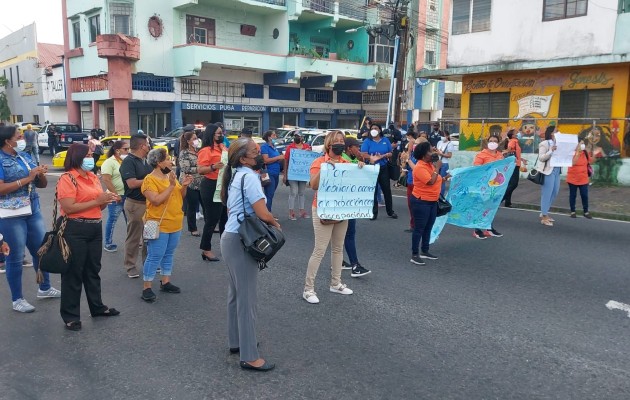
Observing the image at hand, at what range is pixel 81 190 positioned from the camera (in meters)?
4.47

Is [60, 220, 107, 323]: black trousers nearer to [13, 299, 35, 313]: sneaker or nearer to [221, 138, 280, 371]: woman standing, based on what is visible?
[13, 299, 35, 313]: sneaker

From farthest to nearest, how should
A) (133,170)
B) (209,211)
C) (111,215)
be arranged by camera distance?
(111,215) → (209,211) → (133,170)

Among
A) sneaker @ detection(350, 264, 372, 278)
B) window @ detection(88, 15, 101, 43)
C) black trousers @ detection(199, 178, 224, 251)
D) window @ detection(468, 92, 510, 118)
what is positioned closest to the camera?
sneaker @ detection(350, 264, 372, 278)

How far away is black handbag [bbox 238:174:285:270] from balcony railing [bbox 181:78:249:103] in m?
25.8

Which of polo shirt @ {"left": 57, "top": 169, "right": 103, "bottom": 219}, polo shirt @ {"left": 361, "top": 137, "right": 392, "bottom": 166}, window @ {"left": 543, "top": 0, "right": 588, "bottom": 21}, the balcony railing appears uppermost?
window @ {"left": 543, "top": 0, "right": 588, "bottom": 21}

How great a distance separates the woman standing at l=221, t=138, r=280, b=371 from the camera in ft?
12.3

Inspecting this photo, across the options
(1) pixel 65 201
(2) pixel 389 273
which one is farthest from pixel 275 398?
(2) pixel 389 273

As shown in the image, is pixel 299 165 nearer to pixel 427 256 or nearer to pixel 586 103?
pixel 427 256

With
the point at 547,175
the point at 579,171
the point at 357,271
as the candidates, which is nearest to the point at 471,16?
the point at 579,171

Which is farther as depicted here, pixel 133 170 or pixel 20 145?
pixel 133 170

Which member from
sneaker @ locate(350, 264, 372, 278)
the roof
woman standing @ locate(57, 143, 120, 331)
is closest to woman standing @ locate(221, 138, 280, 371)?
woman standing @ locate(57, 143, 120, 331)

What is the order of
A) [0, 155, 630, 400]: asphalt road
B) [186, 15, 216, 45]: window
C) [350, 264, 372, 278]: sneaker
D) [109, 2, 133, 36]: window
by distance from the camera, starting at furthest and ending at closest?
[186, 15, 216, 45]: window
[109, 2, 133, 36]: window
[350, 264, 372, 278]: sneaker
[0, 155, 630, 400]: asphalt road

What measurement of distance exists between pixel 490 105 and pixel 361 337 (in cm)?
1689

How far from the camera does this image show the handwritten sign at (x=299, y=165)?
10.1 m
